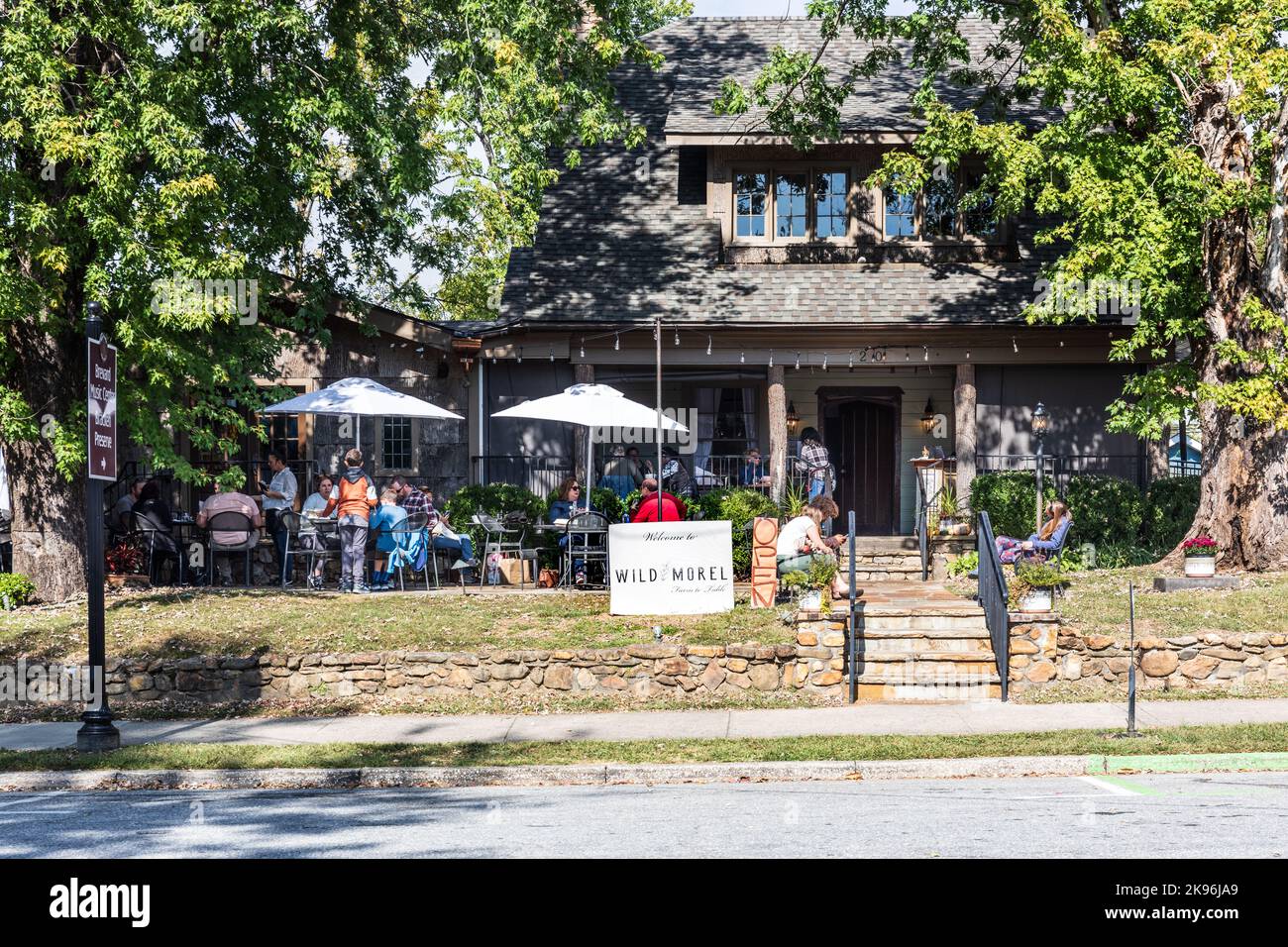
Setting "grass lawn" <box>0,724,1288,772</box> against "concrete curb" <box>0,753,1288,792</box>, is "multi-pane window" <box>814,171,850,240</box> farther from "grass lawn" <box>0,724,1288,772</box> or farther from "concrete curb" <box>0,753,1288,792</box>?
"concrete curb" <box>0,753,1288,792</box>

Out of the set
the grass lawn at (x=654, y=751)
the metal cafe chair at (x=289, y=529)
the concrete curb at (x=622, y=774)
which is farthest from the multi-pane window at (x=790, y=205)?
the concrete curb at (x=622, y=774)

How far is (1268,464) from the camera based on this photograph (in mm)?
18984

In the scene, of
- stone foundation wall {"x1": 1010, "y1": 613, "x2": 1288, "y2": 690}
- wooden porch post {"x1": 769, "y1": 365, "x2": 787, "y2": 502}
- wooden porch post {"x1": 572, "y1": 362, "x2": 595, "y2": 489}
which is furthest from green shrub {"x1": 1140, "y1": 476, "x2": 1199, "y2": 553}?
wooden porch post {"x1": 572, "y1": 362, "x2": 595, "y2": 489}

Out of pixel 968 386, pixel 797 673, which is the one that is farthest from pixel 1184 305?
pixel 797 673

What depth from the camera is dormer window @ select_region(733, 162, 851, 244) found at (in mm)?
24438

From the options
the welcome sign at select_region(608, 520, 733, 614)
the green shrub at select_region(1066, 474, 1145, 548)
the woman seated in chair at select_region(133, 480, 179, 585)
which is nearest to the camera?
the welcome sign at select_region(608, 520, 733, 614)

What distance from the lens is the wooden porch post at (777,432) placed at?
22781mm

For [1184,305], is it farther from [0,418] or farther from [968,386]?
[0,418]

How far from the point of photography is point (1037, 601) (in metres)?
15.3

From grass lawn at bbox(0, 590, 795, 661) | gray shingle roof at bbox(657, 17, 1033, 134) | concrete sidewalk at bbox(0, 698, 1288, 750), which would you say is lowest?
concrete sidewalk at bbox(0, 698, 1288, 750)

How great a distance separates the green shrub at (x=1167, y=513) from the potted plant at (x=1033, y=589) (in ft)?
22.9

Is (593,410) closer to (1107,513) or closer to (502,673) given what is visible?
(502,673)

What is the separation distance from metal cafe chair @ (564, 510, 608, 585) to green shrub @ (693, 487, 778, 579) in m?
1.74

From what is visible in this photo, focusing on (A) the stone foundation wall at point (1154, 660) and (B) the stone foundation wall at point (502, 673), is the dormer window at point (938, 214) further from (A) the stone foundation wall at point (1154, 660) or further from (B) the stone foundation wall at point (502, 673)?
(B) the stone foundation wall at point (502, 673)
